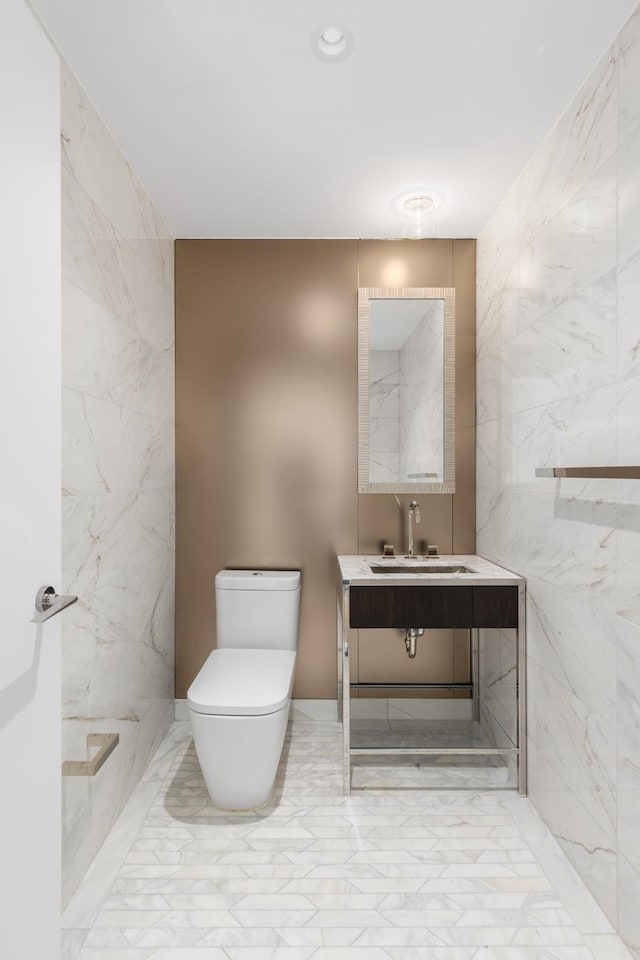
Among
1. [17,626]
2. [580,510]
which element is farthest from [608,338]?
[17,626]

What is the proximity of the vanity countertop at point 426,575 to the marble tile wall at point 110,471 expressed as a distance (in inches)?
32.4

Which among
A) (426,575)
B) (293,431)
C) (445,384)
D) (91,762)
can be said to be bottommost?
(91,762)

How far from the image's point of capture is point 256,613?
7.85 ft

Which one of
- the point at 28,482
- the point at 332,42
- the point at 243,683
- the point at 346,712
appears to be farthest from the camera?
the point at 346,712

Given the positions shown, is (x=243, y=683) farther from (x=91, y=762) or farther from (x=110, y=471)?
(x=110, y=471)

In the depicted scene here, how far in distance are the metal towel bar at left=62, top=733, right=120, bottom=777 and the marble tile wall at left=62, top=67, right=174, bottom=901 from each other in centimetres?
2

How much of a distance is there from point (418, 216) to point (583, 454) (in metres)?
1.30

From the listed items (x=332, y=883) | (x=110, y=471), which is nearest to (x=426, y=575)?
(x=332, y=883)

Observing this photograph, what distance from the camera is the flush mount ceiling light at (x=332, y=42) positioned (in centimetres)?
137

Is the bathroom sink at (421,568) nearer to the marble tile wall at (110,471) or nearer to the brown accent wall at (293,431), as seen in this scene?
the brown accent wall at (293,431)

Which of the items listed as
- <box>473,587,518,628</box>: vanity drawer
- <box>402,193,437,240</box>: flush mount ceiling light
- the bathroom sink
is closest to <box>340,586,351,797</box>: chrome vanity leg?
the bathroom sink

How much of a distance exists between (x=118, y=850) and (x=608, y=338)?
6.81 ft

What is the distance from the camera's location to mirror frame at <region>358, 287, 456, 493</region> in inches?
100

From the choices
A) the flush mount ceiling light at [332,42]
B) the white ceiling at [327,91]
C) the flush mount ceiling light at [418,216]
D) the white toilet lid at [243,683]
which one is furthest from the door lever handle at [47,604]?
the flush mount ceiling light at [418,216]
